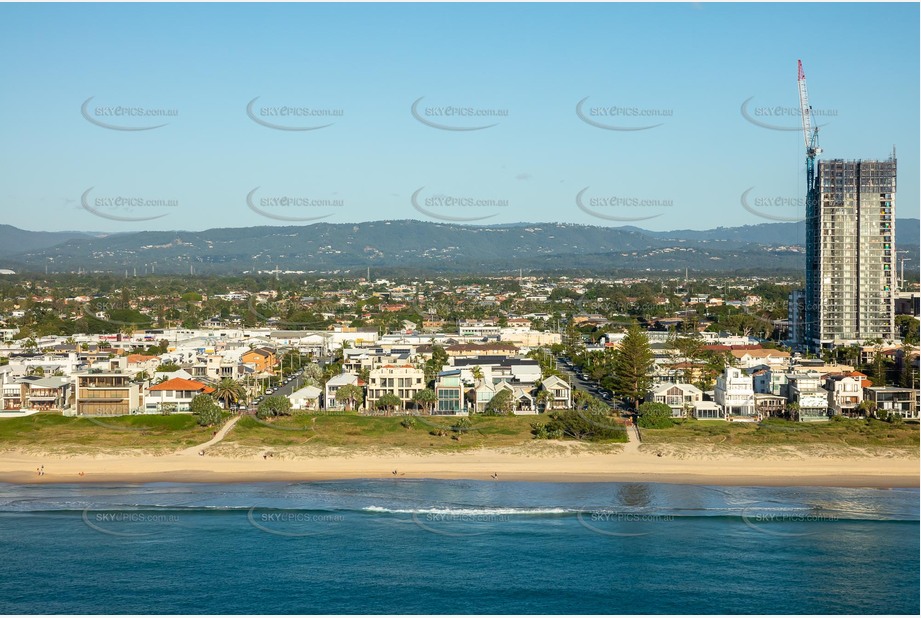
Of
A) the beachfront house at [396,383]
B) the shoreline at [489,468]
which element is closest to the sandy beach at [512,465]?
the shoreline at [489,468]

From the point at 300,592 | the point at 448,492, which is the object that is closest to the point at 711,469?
the point at 448,492

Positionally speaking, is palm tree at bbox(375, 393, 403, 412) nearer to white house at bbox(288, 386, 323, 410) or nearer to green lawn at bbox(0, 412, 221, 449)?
white house at bbox(288, 386, 323, 410)

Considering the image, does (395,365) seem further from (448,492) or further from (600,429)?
(448,492)

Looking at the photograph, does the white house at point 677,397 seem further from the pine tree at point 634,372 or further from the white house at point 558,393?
the white house at point 558,393

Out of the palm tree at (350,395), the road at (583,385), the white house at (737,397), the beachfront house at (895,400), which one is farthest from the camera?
the road at (583,385)

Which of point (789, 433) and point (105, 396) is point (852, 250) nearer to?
point (789, 433)

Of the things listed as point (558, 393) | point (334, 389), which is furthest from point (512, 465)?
point (334, 389)
